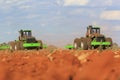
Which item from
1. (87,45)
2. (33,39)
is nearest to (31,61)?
(87,45)

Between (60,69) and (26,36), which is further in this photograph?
(26,36)

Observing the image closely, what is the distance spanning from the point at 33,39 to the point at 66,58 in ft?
148

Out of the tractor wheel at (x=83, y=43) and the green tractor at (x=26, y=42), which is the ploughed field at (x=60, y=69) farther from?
the green tractor at (x=26, y=42)

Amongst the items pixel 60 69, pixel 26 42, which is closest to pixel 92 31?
pixel 26 42

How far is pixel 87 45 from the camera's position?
154ft

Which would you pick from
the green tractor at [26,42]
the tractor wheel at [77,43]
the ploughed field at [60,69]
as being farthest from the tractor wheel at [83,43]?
the ploughed field at [60,69]

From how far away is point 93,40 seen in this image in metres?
47.3

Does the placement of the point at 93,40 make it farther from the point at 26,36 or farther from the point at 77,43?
the point at 26,36

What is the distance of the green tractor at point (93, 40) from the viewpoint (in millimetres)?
45947

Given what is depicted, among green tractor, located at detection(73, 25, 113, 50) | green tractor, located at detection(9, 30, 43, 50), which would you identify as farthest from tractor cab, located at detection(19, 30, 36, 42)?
green tractor, located at detection(73, 25, 113, 50)

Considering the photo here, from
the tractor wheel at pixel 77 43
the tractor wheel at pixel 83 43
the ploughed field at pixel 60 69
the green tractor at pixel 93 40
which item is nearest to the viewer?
the ploughed field at pixel 60 69

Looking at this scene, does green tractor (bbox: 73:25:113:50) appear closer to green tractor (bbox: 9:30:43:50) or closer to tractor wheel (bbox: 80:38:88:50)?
tractor wheel (bbox: 80:38:88:50)

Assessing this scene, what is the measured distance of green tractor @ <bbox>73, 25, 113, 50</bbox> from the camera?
45.9m

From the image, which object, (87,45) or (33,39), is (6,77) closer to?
(87,45)
